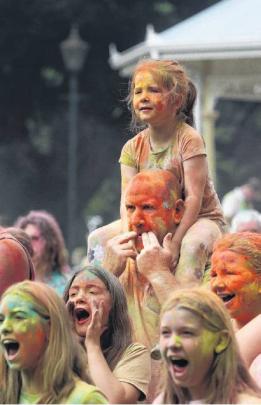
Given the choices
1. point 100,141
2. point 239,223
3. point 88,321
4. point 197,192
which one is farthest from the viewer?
point 100,141

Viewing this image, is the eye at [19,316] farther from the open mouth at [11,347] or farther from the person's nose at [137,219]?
the person's nose at [137,219]

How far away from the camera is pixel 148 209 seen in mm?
8609

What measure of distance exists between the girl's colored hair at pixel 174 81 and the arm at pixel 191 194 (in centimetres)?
29

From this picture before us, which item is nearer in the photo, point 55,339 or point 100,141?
point 55,339

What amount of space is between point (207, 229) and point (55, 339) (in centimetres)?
170

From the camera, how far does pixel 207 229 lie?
8.74 m

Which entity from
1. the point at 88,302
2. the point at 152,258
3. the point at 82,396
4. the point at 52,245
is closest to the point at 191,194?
the point at 152,258

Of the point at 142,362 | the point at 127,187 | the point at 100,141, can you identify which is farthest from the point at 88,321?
the point at 100,141

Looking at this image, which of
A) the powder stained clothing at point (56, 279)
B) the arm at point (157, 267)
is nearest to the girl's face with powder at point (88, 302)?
the arm at point (157, 267)

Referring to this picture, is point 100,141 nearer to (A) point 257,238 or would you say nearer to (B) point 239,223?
(B) point 239,223

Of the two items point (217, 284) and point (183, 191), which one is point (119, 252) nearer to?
point (183, 191)

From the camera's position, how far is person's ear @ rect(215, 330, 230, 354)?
6.87 metres

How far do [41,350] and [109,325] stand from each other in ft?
3.17

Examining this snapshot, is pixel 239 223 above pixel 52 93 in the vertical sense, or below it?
below
